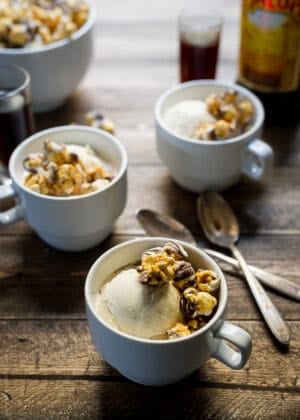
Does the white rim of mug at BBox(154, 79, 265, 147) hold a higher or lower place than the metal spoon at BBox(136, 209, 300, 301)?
higher

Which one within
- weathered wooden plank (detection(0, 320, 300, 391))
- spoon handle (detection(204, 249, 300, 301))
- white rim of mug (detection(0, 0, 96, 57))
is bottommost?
weathered wooden plank (detection(0, 320, 300, 391))

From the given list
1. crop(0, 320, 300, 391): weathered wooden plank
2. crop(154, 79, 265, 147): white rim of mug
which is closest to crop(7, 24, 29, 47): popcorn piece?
crop(154, 79, 265, 147): white rim of mug

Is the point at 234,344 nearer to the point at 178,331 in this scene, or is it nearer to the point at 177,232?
the point at 178,331

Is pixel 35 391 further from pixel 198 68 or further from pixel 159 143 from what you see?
pixel 198 68

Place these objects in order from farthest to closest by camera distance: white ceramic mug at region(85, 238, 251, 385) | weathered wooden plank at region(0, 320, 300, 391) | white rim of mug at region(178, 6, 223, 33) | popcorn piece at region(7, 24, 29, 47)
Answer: white rim of mug at region(178, 6, 223, 33)
popcorn piece at region(7, 24, 29, 47)
weathered wooden plank at region(0, 320, 300, 391)
white ceramic mug at region(85, 238, 251, 385)

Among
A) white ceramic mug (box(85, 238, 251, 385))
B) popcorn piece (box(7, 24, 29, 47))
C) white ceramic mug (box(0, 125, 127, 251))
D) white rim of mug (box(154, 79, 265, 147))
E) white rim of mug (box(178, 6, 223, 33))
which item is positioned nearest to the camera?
white ceramic mug (box(85, 238, 251, 385))

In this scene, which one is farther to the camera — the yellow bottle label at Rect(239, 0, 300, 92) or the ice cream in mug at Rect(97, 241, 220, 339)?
the yellow bottle label at Rect(239, 0, 300, 92)

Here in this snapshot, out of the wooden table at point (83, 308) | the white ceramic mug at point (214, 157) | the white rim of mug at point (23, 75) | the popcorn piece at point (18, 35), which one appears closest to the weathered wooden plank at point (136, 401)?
the wooden table at point (83, 308)

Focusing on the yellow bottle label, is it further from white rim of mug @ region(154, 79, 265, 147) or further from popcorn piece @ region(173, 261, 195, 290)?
popcorn piece @ region(173, 261, 195, 290)
